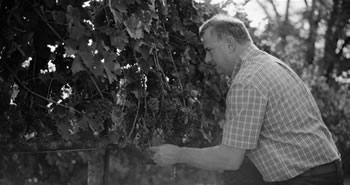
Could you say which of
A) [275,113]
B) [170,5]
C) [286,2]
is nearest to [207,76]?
[170,5]

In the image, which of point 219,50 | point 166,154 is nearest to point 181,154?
point 166,154

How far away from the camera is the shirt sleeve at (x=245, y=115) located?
2.53 m

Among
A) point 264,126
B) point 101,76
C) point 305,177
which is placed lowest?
point 305,177

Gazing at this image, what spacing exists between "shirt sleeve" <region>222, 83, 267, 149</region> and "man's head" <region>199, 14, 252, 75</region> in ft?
0.93

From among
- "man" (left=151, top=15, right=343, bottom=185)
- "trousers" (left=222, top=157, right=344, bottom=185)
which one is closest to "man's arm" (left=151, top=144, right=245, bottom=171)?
"man" (left=151, top=15, right=343, bottom=185)

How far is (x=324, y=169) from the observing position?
2711mm

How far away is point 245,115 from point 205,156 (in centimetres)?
30

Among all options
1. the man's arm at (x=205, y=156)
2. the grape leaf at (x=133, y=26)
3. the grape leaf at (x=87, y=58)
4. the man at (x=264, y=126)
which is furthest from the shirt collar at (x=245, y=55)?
the grape leaf at (x=87, y=58)

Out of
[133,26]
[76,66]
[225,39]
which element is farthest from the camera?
[225,39]

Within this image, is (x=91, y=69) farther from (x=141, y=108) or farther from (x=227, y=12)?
(x=227, y=12)

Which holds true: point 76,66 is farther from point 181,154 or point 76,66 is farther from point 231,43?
point 231,43

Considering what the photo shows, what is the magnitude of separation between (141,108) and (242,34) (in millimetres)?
651

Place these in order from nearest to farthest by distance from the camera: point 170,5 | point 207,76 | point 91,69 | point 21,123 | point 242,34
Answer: point 91,69 → point 21,123 → point 242,34 → point 170,5 → point 207,76

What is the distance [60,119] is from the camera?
7.90 ft
